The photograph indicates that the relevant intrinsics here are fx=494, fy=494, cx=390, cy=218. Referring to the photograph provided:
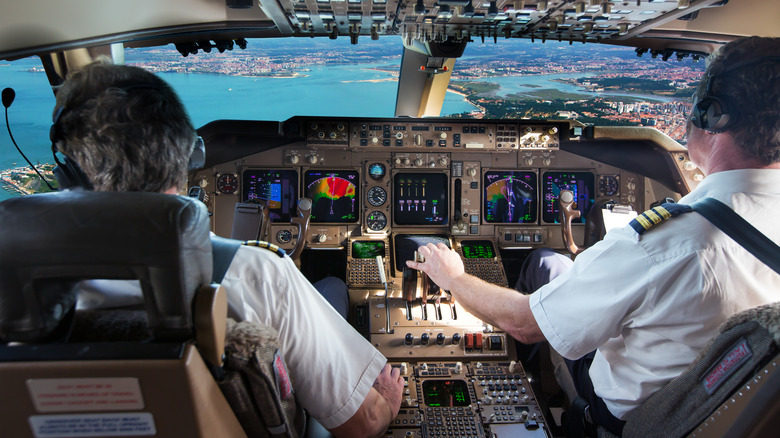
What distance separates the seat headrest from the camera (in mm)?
663

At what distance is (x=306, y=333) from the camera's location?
→ 1113 mm

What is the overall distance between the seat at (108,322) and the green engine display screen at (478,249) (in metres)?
2.44

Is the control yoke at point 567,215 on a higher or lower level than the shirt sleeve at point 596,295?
lower

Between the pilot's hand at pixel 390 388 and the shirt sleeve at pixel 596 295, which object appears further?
the pilot's hand at pixel 390 388

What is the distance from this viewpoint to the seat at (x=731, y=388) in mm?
793

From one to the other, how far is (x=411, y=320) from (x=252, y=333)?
1.78 m

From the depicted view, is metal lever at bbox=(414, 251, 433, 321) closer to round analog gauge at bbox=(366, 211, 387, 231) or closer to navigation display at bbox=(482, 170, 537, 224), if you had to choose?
round analog gauge at bbox=(366, 211, 387, 231)

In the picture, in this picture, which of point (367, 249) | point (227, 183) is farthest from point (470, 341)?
point (227, 183)

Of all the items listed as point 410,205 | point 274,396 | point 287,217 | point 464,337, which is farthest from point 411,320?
point 274,396

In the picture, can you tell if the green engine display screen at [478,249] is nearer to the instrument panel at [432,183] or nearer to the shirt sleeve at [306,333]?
the instrument panel at [432,183]

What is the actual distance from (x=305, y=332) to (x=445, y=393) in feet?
4.08

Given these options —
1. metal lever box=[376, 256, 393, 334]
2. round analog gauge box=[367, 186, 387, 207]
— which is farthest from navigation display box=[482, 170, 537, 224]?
metal lever box=[376, 256, 393, 334]

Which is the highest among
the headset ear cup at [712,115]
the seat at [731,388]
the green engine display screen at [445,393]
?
the headset ear cup at [712,115]

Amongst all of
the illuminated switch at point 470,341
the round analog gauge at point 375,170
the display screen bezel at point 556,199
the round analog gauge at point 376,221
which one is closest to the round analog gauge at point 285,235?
the round analog gauge at point 376,221
